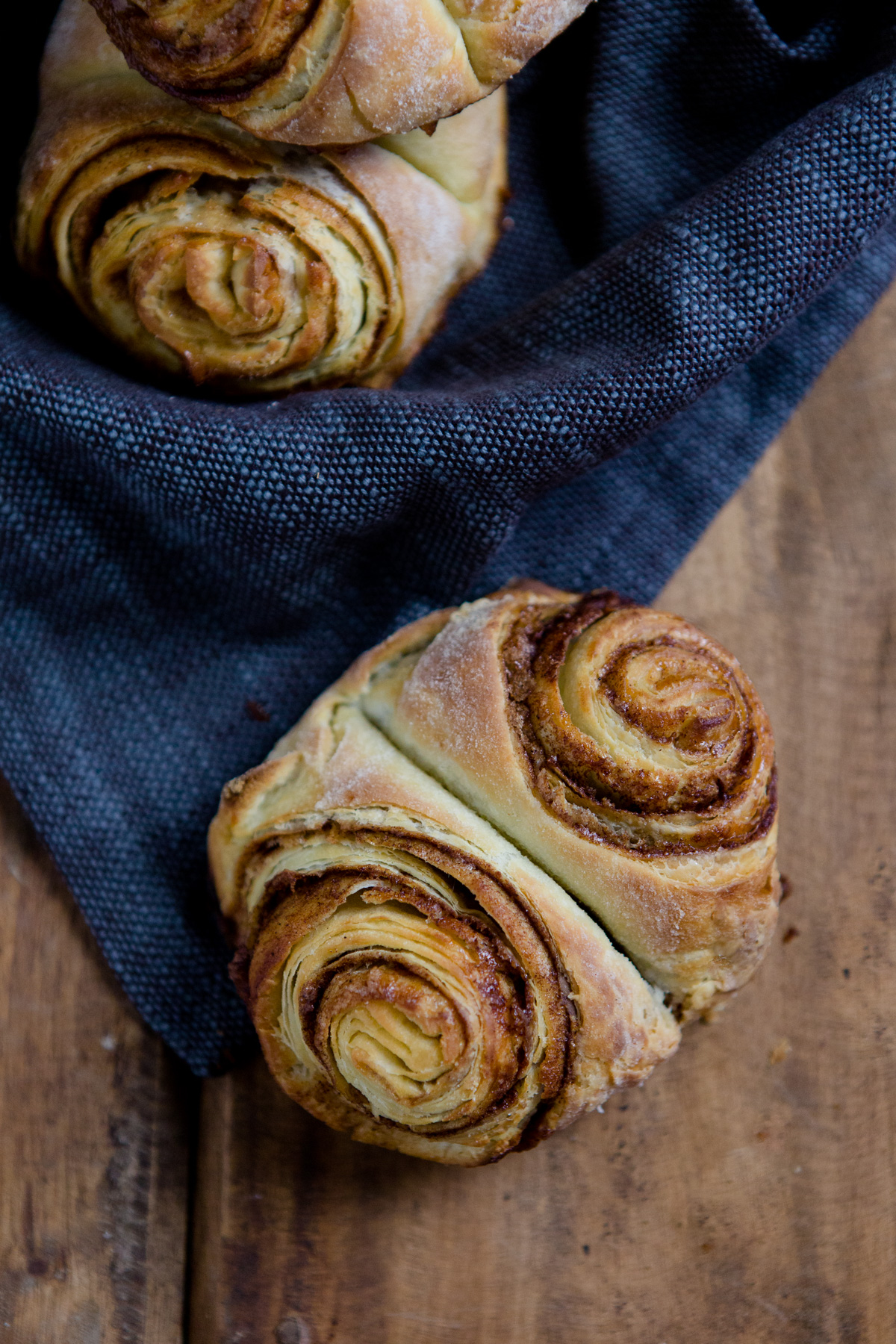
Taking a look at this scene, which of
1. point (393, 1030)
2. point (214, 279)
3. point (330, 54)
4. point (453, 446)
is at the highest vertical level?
point (330, 54)

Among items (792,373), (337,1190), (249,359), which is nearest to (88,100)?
(249,359)

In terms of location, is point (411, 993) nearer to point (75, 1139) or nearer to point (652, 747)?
point (652, 747)

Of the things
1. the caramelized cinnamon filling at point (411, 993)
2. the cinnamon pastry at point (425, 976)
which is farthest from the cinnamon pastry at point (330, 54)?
the caramelized cinnamon filling at point (411, 993)

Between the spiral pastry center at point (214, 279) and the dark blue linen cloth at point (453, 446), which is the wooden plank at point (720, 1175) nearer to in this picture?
the dark blue linen cloth at point (453, 446)

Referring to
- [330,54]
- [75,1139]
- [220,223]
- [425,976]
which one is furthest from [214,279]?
[75,1139]

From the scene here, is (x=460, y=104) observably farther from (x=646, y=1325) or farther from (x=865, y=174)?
(x=646, y=1325)

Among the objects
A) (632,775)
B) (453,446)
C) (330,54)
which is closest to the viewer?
(330,54)
